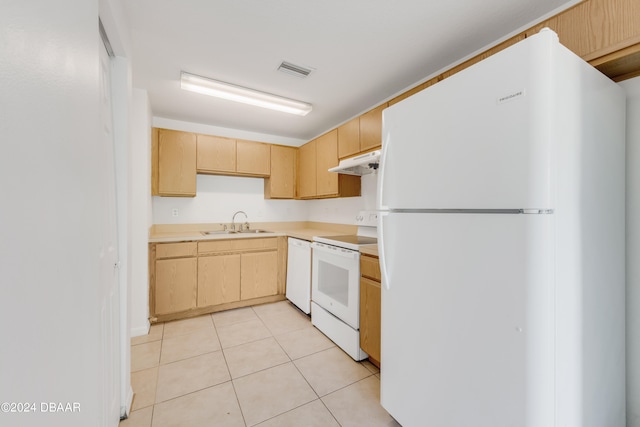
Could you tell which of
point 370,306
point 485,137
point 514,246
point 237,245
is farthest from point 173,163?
point 514,246

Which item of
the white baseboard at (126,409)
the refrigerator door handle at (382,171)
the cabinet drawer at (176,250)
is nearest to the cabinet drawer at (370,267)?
the refrigerator door handle at (382,171)

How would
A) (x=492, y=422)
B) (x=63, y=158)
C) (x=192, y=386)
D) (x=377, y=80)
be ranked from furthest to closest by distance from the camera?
(x=377, y=80) → (x=192, y=386) → (x=492, y=422) → (x=63, y=158)

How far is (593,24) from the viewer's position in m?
1.09

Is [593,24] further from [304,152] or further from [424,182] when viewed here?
[304,152]

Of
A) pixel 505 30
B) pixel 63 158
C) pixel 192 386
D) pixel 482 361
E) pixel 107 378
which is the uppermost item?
pixel 505 30

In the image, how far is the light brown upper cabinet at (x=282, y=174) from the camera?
3594mm

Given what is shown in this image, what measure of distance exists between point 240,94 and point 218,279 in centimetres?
201

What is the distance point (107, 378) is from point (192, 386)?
65 cm

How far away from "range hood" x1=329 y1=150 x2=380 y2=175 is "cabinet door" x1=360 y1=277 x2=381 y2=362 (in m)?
0.98

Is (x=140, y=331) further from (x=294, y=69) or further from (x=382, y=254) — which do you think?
(x=294, y=69)

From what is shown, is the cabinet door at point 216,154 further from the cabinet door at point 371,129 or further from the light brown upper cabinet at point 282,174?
the cabinet door at point 371,129

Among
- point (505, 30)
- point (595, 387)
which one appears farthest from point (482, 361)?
point (505, 30)

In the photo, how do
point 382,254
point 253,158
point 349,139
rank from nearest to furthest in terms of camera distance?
point 382,254, point 349,139, point 253,158

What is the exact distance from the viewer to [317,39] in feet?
5.61
